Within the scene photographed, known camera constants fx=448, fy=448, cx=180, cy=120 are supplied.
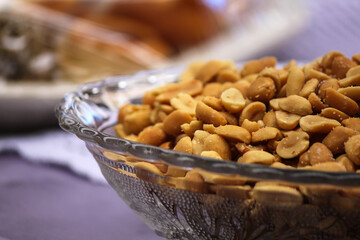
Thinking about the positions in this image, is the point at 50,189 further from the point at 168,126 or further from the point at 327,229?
the point at 327,229

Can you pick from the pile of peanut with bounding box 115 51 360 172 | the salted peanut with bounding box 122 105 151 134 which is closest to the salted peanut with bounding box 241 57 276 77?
the pile of peanut with bounding box 115 51 360 172

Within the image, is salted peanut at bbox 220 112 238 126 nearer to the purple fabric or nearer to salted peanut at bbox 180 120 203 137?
salted peanut at bbox 180 120 203 137

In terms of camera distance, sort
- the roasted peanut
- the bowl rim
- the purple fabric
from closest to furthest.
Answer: the bowl rim, the roasted peanut, the purple fabric

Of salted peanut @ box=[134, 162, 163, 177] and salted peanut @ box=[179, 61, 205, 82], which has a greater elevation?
salted peanut @ box=[179, 61, 205, 82]

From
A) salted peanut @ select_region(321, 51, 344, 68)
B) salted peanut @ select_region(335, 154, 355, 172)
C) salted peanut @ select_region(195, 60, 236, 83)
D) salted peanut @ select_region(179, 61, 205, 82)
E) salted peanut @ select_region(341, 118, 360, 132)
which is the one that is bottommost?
salted peanut @ select_region(335, 154, 355, 172)

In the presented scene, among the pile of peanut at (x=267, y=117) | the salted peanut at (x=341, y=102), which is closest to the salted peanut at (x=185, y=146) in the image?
the pile of peanut at (x=267, y=117)

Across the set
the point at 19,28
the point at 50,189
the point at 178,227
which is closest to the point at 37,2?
the point at 19,28
